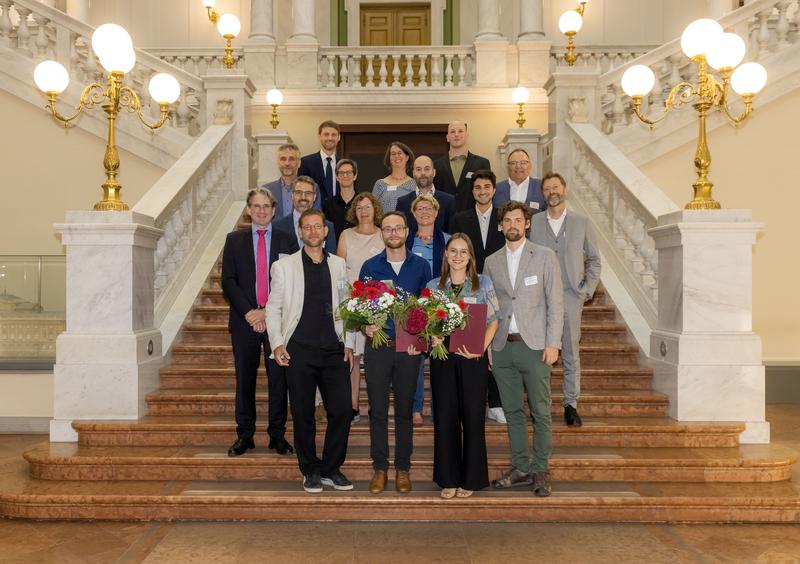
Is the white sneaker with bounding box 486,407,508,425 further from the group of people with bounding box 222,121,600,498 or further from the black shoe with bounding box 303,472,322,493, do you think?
the black shoe with bounding box 303,472,322,493

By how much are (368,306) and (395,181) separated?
2.40 m

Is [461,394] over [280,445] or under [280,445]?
over

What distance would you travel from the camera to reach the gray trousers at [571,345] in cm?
632

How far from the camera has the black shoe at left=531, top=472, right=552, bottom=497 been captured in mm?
5398

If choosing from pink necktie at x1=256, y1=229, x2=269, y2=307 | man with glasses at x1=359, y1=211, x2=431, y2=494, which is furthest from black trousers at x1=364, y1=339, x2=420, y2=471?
pink necktie at x1=256, y1=229, x2=269, y2=307

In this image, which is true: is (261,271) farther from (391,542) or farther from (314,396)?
(391,542)

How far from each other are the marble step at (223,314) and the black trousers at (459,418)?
3121 millimetres

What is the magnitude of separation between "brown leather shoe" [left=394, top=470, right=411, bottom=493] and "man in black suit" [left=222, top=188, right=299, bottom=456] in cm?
95

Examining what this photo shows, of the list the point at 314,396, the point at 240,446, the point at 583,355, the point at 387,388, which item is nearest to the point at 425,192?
the point at 583,355

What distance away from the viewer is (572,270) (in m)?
6.39

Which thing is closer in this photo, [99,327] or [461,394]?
[461,394]

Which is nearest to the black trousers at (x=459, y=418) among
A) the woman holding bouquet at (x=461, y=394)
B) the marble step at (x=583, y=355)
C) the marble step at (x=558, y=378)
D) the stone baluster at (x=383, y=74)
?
the woman holding bouquet at (x=461, y=394)

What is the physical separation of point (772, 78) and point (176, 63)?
9.40 m

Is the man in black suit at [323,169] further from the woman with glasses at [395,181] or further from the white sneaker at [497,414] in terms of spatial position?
the white sneaker at [497,414]
